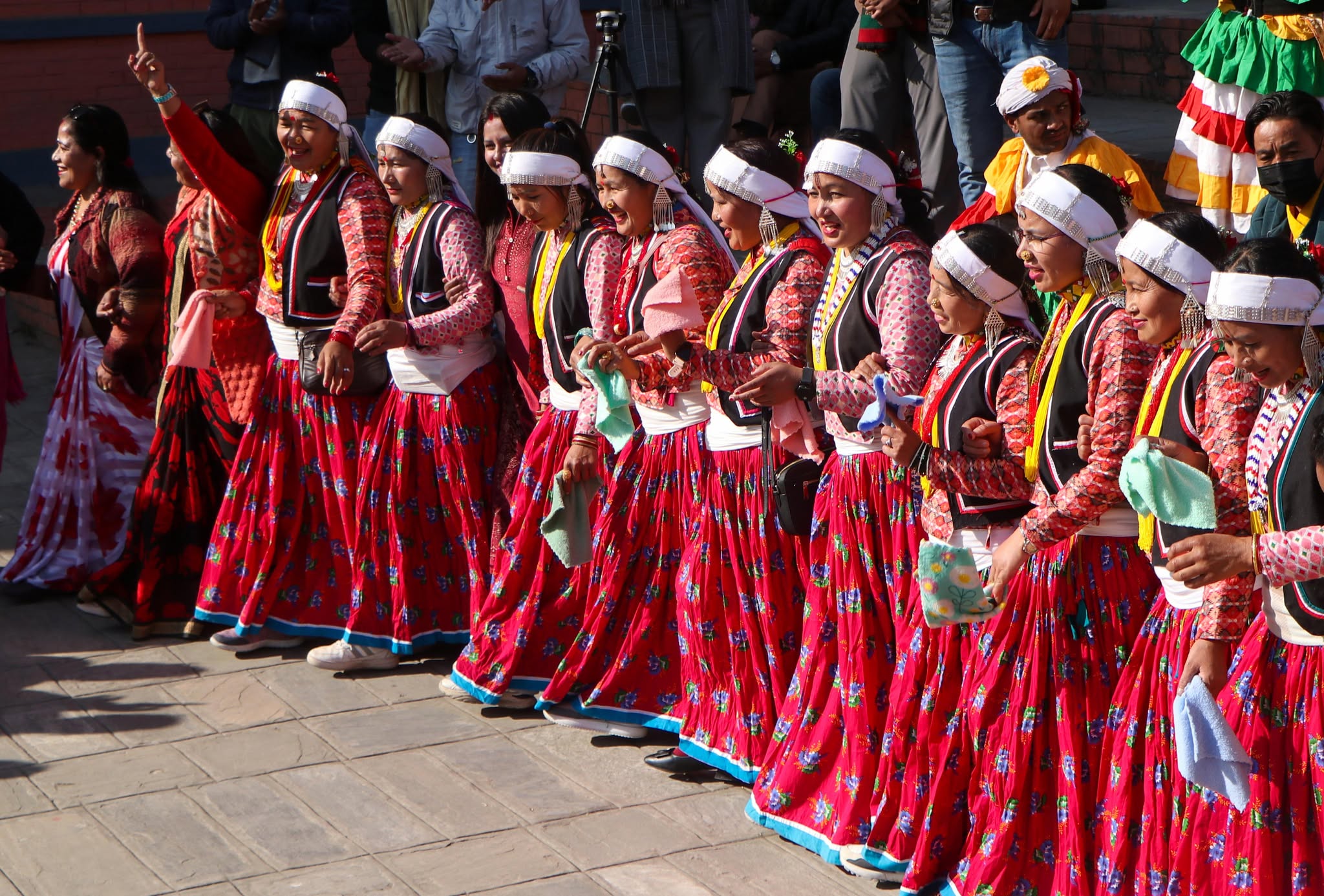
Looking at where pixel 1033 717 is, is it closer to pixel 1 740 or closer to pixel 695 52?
pixel 1 740

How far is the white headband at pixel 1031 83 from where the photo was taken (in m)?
5.08

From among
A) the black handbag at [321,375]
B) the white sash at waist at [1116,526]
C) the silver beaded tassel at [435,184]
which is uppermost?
the silver beaded tassel at [435,184]

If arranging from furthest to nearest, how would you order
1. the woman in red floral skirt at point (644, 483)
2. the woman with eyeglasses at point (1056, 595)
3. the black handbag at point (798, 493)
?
the woman in red floral skirt at point (644, 483) → the black handbag at point (798, 493) → the woman with eyeglasses at point (1056, 595)

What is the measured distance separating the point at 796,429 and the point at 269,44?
493 centimetres

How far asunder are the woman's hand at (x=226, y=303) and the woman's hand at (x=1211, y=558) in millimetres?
3667

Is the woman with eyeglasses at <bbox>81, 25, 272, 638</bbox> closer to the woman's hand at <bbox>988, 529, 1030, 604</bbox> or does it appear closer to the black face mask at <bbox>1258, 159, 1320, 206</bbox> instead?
the woman's hand at <bbox>988, 529, 1030, 604</bbox>

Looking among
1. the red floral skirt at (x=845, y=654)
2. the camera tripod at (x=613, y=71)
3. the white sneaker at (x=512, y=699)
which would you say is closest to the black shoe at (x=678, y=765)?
the red floral skirt at (x=845, y=654)

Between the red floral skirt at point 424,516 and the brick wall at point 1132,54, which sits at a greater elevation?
the brick wall at point 1132,54

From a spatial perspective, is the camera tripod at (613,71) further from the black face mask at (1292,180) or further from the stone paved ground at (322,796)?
the black face mask at (1292,180)

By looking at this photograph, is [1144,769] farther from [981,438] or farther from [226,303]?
[226,303]

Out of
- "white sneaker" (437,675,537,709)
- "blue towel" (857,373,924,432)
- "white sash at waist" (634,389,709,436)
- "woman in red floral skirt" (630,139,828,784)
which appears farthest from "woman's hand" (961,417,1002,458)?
"white sneaker" (437,675,537,709)

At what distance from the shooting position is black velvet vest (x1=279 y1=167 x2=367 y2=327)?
561 centimetres

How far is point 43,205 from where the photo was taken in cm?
1093

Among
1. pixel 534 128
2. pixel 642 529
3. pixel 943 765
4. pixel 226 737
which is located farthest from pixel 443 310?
pixel 943 765
